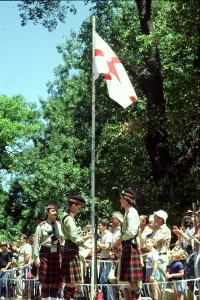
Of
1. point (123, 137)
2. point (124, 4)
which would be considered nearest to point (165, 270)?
point (123, 137)

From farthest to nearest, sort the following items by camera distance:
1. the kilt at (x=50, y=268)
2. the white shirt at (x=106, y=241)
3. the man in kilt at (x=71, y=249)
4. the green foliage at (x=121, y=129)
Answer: the green foliage at (x=121, y=129)
the white shirt at (x=106, y=241)
the kilt at (x=50, y=268)
the man in kilt at (x=71, y=249)

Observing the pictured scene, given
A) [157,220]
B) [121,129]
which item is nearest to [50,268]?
[157,220]

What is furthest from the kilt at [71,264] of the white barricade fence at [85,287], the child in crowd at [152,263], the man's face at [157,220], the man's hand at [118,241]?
the man's face at [157,220]

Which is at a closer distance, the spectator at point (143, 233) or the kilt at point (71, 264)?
the kilt at point (71, 264)

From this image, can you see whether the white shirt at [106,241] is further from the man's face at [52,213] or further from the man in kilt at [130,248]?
the man in kilt at [130,248]

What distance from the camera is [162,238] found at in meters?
11.9

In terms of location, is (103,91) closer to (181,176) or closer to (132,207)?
(181,176)

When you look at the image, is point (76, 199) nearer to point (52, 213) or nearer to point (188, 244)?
point (52, 213)

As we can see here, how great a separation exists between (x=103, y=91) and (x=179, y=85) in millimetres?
9400

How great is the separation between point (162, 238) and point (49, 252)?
2014mm

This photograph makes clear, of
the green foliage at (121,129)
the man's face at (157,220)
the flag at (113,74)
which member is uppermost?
the green foliage at (121,129)

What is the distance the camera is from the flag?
1295 centimetres

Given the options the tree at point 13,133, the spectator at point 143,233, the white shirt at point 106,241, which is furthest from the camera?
the tree at point 13,133

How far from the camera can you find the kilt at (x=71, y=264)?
10.8 meters
